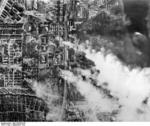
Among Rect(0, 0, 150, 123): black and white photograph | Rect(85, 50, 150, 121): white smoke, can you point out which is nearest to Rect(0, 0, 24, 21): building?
Rect(0, 0, 150, 123): black and white photograph

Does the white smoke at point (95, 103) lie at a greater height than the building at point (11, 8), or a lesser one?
lesser

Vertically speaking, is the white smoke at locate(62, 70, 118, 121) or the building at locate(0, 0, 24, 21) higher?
the building at locate(0, 0, 24, 21)

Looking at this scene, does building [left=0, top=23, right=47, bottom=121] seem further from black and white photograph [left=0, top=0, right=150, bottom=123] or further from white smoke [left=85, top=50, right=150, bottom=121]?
white smoke [left=85, top=50, right=150, bottom=121]

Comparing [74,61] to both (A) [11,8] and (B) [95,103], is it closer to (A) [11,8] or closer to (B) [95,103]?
(B) [95,103]

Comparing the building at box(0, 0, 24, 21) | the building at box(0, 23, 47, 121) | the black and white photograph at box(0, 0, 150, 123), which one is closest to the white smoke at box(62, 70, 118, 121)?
the black and white photograph at box(0, 0, 150, 123)

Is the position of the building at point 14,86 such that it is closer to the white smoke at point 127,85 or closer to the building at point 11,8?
the building at point 11,8

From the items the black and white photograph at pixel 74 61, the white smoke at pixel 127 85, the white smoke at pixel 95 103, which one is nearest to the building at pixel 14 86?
the black and white photograph at pixel 74 61

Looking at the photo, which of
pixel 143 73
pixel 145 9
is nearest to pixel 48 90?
pixel 143 73

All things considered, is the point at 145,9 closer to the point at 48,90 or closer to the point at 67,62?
the point at 67,62

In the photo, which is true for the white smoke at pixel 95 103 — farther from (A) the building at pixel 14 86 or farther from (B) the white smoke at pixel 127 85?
(A) the building at pixel 14 86

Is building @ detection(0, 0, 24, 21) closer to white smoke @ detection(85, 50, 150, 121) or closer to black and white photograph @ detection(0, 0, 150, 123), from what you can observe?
black and white photograph @ detection(0, 0, 150, 123)
